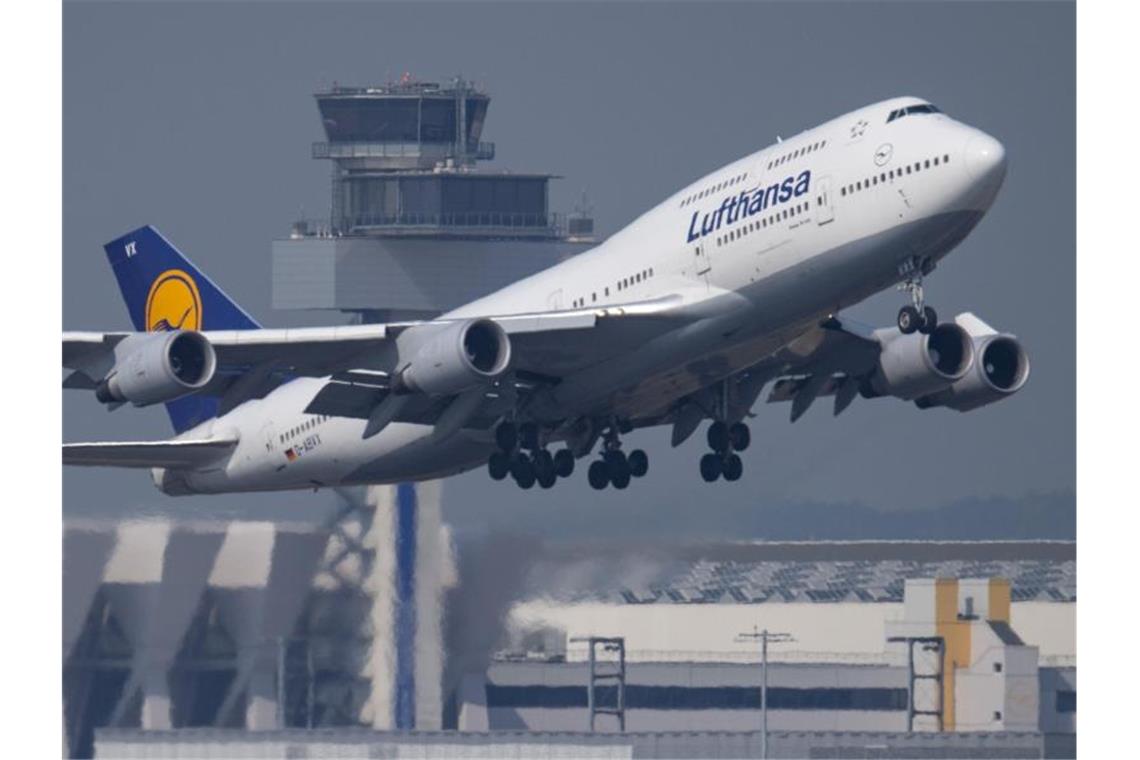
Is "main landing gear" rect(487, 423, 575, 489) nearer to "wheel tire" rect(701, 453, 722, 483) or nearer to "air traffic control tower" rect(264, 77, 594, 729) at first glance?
"wheel tire" rect(701, 453, 722, 483)

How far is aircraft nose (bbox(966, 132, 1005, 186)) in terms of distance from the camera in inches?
1543

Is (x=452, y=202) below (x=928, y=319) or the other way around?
the other way around

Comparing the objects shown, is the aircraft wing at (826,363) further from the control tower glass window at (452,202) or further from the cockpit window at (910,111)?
the control tower glass window at (452,202)

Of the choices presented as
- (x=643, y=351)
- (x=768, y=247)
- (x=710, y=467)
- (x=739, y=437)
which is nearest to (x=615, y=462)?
(x=710, y=467)

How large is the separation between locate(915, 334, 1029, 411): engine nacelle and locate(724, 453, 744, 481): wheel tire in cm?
Answer: 366

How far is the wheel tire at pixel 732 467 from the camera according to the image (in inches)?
1807

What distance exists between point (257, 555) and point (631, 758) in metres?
7.77

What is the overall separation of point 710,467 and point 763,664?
1510 centimetres

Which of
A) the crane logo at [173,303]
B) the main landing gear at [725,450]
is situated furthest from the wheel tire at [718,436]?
the crane logo at [173,303]

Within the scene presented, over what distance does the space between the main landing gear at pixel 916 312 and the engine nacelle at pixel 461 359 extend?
18.7ft

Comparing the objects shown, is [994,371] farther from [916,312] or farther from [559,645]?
[559,645]

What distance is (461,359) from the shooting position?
41.6 m

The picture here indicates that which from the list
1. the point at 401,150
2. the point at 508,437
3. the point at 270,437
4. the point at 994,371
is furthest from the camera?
the point at 401,150

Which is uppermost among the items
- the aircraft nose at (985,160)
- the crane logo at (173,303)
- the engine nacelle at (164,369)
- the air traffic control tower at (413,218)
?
the air traffic control tower at (413,218)
